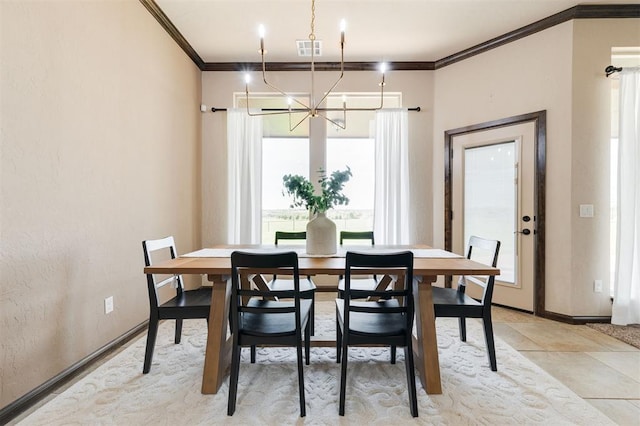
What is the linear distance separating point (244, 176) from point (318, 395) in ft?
9.35

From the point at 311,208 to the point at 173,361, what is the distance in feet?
4.95

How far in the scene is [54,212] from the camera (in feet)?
6.28

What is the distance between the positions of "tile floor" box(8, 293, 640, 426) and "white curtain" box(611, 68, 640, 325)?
478mm

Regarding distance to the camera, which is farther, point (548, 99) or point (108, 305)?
point (548, 99)

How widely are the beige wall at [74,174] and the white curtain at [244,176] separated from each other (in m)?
0.94

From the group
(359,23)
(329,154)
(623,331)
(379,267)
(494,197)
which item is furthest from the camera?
(329,154)

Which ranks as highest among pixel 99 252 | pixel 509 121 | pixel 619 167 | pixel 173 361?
pixel 509 121

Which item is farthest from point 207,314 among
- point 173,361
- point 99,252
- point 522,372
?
point 522,372

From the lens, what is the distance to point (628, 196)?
2.92 metres

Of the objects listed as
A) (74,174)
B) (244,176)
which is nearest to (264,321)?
(74,174)

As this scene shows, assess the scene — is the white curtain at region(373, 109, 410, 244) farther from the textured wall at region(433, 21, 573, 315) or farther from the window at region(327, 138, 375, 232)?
the textured wall at region(433, 21, 573, 315)

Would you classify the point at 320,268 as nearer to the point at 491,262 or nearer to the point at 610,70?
the point at 491,262

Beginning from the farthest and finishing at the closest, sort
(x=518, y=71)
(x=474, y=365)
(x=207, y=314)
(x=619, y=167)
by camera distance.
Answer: (x=518, y=71), (x=619, y=167), (x=474, y=365), (x=207, y=314)

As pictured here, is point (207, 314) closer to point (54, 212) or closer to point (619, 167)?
point (54, 212)
